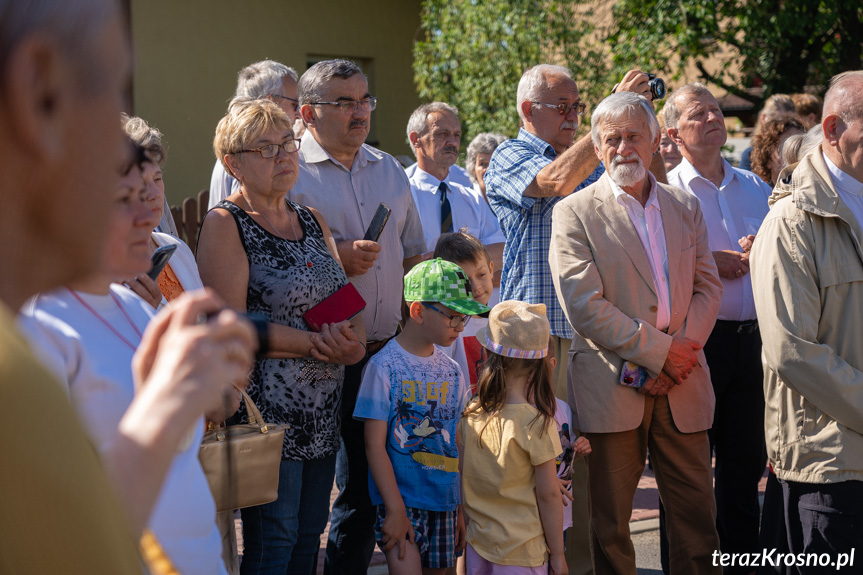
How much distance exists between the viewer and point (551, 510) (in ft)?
11.5

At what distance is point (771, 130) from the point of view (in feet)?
20.1

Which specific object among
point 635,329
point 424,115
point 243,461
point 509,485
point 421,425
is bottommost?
point 509,485

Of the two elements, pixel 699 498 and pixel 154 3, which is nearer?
pixel 699 498

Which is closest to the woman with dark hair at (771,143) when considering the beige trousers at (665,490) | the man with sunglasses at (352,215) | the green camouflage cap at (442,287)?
the beige trousers at (665,490)

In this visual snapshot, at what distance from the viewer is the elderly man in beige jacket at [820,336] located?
3424 mm

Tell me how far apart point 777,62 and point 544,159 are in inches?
410

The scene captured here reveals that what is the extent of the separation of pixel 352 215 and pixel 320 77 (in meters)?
0.73

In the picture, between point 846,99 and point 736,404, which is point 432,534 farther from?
point 846,99

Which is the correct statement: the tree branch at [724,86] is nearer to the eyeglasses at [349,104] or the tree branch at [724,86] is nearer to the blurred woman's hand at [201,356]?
the eyeglasses at [349,104]

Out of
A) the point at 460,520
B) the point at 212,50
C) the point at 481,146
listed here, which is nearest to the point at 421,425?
the point at 460,520

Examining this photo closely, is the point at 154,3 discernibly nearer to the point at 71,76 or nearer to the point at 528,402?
the point at 528,402

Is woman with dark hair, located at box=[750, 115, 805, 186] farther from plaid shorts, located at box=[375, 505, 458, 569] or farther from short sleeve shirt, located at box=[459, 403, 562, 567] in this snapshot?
plaid shorts, located at box=[375, 505, 458, 569]

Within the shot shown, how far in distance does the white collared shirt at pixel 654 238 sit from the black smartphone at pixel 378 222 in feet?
3.57

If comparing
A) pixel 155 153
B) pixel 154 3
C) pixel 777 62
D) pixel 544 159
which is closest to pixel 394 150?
pixel 154 3
